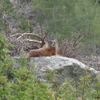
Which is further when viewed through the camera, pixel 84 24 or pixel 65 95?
pixel 84 24

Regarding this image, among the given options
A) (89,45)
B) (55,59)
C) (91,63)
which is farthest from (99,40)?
(55,59)

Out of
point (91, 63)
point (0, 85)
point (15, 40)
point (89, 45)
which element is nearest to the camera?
point (0, 85)

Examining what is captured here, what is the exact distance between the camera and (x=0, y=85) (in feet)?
10.7

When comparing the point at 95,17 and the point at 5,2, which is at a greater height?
the point at 5,2

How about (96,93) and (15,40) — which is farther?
(15,40)

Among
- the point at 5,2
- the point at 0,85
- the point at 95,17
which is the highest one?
the point at 0,85

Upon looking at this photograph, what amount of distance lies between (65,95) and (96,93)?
43 cm

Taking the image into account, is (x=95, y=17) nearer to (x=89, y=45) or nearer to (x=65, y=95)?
(x=89, y=45)

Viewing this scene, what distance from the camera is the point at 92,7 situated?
108 feet

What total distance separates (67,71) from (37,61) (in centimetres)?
75

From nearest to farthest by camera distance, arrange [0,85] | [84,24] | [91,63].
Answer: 1. [0,85]
2. [91,63]
3. [84,24]

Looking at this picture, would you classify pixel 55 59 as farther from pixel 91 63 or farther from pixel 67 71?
pixel 91 63

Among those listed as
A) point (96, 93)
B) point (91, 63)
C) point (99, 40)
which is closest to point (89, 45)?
point (99, 40)

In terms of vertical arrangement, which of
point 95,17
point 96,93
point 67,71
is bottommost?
point 95,17
